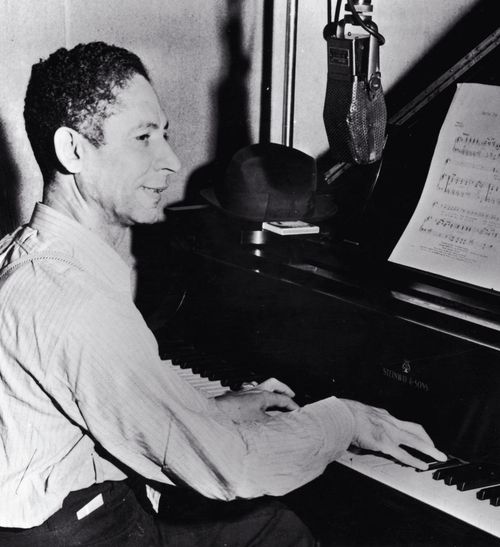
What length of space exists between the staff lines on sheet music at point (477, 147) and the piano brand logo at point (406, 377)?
51 centimetres

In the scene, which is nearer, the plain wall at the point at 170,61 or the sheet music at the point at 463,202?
the sheet music at the point at 463,202

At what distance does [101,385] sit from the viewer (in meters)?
1.20

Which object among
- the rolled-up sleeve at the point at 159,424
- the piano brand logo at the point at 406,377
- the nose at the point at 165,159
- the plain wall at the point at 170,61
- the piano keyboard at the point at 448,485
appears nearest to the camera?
the rolled-up sleeve at the point at 159,424

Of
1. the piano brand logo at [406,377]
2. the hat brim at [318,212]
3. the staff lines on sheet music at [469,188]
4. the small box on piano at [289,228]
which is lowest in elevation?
the piano brand logo at [406,377]

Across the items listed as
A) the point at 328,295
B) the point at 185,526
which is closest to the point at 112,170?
the point at 328,295

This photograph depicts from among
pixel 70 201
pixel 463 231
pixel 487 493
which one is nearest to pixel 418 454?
pixel 487 493

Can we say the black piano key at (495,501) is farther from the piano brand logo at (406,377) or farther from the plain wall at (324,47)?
the plain wall at (324,47)

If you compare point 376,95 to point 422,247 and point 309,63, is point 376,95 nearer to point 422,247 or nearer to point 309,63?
point 422,247

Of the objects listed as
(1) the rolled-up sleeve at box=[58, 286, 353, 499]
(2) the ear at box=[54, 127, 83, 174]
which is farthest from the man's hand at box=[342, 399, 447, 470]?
(2) the ear at box=[54, 127, 83, 174]

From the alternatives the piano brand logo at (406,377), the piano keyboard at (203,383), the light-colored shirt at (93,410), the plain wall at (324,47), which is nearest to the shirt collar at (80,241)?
the light-colored shirt at (93,410)

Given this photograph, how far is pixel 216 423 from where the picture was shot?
4.18ft

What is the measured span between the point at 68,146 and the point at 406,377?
842 millimetres

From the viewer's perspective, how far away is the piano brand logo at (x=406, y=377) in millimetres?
1637

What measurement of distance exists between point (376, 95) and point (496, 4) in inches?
58.0
